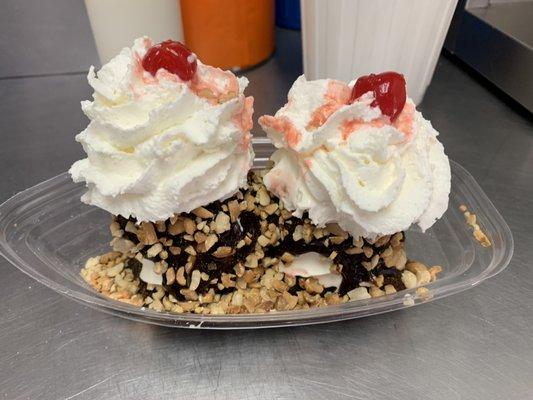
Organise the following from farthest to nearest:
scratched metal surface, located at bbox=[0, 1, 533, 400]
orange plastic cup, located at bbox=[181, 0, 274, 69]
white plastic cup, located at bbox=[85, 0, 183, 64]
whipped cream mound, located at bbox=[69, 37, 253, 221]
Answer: orange plastic cup, located at bbox=[181, 0, 274, 69] → white plastic cup, located at bbox=[85, 0, 183, 64] → scratched metal surface, located at bbox=[0, 1, 533, 400] → whipped cream mound, located at bbox=[69, 37, 253, 221]

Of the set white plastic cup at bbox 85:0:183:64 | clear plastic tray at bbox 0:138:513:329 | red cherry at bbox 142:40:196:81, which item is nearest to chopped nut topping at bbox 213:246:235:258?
clear plastic tray at bbox 0:138:513:329

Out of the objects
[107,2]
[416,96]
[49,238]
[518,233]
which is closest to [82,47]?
[107,2]

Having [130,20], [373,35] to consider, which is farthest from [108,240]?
[373,35]

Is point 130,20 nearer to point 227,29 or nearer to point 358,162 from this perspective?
point 227,29

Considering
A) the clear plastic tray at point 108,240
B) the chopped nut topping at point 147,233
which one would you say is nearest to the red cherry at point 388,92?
the clear plastic tray at point 108,240

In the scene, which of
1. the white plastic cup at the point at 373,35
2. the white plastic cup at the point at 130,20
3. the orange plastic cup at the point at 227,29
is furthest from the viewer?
the orange plastic cup at the point at 227,29

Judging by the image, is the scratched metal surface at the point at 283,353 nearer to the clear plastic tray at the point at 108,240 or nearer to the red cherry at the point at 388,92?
the clear plastic tray at the point at 108,240

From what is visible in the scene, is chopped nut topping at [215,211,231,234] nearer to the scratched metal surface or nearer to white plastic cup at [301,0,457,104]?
the scratched metal surface
